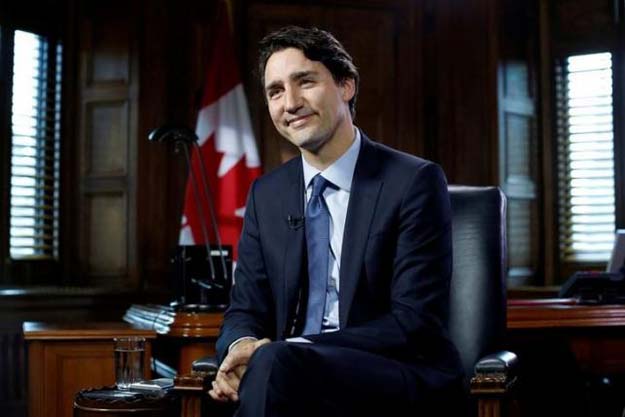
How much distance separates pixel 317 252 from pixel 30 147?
316cm

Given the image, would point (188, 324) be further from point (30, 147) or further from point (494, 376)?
point (30, 147)

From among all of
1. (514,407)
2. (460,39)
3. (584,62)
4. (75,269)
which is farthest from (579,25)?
(514,407)

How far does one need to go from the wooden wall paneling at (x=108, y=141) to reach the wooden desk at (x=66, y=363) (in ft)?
6.66

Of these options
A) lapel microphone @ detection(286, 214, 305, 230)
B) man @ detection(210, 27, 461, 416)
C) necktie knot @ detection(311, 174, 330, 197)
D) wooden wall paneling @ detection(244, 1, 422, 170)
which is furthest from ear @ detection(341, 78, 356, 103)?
wooden wall paneling @ detection(244, 1, 422, 170)

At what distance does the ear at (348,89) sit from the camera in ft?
7.95

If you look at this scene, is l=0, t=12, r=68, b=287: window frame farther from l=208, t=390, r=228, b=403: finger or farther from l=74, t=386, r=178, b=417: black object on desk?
l=208, t=390, r=228, b=403: finger

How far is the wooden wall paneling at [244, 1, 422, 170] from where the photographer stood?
5602mm

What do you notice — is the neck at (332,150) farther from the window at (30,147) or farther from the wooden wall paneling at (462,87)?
the wooden wall paneling at (462,87)

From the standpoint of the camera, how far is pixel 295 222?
7.80 feet

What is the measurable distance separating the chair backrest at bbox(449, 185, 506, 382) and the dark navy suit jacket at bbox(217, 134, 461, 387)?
0.32 metres

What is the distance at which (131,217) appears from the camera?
205 inches

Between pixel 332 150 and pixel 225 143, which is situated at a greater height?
pixel 225 143

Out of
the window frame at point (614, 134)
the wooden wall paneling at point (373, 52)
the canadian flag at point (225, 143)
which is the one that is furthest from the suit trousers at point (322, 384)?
the window frame at point (614, 134)

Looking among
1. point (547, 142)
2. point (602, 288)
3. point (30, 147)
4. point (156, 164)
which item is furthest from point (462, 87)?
point (30, 147)
